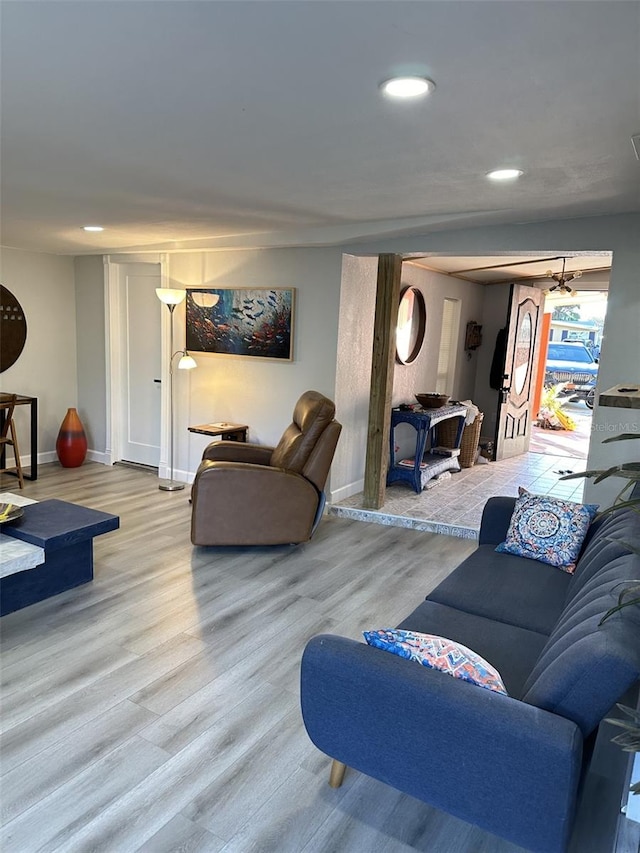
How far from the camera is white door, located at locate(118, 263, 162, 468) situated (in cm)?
577

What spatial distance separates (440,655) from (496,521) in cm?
161

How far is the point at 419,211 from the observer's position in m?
3.57

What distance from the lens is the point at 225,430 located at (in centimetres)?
491

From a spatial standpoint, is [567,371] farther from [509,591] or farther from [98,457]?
[509,591]

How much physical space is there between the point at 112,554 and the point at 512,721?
9.80ft

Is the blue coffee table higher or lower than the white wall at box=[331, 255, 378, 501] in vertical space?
lower

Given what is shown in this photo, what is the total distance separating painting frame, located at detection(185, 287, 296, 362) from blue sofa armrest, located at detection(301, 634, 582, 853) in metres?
3.43

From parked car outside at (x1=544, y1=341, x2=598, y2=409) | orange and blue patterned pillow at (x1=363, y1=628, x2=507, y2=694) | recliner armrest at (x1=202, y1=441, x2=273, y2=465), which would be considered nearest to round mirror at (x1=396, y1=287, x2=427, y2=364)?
recliner armrest at (x1=202, y1=441, x2=273, y2=465)

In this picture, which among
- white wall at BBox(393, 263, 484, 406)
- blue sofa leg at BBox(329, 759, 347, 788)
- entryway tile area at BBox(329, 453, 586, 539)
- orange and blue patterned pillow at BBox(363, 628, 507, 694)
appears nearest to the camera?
orange and blue patterned pillow at BBox(363, 628, 507, 694)

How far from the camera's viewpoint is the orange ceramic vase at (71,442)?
5.91 meters

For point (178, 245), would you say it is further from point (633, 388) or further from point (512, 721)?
point (512, 721)

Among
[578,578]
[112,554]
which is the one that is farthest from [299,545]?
[578,578]

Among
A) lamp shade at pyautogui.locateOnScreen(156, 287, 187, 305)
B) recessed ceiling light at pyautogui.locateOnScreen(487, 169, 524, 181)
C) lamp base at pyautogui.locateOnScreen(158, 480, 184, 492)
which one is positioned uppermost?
recessed ceiling light at pyautogui.locateOnScreen(487, 169, 524, 181)

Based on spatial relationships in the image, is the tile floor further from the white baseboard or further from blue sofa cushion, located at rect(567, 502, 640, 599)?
the white baseboard
